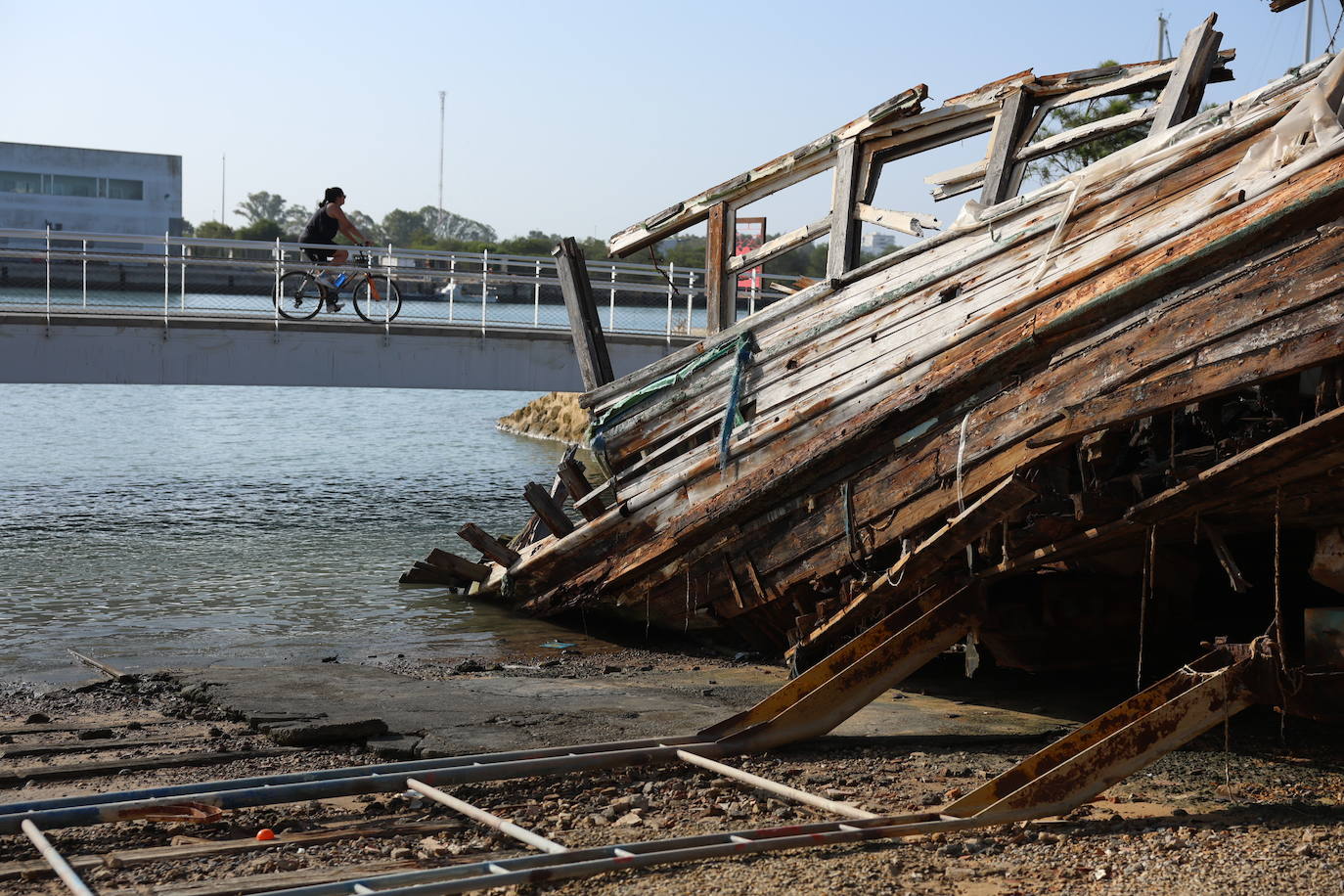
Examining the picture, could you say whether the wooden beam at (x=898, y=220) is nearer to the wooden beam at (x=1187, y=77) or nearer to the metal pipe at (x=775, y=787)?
the wooden beam at (x=1187, y=77)

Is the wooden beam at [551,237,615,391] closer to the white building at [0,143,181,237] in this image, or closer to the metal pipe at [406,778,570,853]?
the metal pipe at [406,778,570,853]

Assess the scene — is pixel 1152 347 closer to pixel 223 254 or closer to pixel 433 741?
pixel 433 741

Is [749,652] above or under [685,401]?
under

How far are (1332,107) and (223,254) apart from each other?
4597 cm

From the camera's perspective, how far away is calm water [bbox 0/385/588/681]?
1116 centimetres

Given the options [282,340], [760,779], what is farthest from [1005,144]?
[282,340]

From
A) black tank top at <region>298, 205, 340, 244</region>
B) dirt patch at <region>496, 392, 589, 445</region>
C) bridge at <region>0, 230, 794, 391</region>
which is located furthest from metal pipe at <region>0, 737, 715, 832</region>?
dirt patch at <region>496, 392, 589, 445</region>

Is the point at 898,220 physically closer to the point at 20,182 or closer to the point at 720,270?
the point at 720,270

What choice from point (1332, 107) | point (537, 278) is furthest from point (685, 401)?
point (537, 278)

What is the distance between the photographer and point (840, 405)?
8.15 metres

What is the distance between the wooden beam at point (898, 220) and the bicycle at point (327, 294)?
10.4m

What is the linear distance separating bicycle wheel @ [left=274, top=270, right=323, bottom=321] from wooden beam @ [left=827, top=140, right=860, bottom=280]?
1056 cm

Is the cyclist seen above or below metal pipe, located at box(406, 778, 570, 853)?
above

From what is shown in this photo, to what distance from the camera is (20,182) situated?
66562 mm
